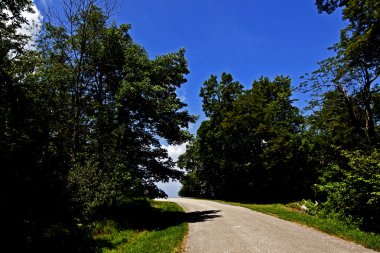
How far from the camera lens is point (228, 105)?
50000 mm

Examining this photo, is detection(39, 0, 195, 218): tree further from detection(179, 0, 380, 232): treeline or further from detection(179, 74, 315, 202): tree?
detection(179, 74, 315, 202): tree

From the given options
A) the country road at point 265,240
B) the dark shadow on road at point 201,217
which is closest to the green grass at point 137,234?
the country road at point 265,240

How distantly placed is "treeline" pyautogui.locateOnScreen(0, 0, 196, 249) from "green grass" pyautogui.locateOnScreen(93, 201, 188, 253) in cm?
111

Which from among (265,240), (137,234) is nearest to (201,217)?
(137,234)

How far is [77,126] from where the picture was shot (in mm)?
18141

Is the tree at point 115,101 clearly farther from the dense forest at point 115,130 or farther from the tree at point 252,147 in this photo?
the tree at point 252,147

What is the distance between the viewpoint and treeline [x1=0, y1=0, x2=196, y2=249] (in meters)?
10.1

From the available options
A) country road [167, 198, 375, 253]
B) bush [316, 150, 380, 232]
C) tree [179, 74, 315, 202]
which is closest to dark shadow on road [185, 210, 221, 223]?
country road [167, 198, 375, 253]

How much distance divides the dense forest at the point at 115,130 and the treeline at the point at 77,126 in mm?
57

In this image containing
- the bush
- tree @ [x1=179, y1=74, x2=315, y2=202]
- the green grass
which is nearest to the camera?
the green grass

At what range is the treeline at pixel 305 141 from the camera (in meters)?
14.8

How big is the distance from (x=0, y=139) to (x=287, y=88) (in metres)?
45.1

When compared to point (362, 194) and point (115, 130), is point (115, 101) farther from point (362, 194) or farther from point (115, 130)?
point (362, 194)

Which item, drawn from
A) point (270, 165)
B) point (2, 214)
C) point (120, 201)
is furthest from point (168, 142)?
point (270, 165)
